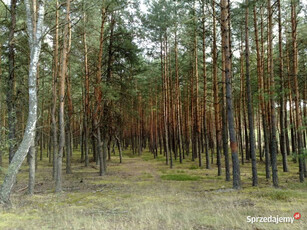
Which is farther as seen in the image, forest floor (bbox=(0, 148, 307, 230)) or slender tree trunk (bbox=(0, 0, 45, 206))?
slender tree trunk (bbox=(0, 0, 45, 206))

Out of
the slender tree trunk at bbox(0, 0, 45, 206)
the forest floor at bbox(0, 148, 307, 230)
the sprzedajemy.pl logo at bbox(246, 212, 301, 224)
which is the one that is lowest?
the forest floor at bbox(0, 148, 307, 230)

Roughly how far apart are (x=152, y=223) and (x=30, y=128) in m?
5.95

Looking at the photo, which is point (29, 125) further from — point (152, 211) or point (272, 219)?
point (272, 219)

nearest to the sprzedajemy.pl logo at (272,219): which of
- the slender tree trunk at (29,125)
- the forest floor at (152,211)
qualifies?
the forest floor at (152,211)

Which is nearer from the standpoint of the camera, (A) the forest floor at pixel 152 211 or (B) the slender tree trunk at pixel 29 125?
(A) the forest floor at pixel 152 211

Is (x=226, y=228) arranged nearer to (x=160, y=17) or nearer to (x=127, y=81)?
(x=127, y=81)

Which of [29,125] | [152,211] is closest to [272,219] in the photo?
[152,211]

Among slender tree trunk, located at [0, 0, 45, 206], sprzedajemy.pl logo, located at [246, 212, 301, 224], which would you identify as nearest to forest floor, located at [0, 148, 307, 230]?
sprzedajemy.pl logo, located at [246, 212, 301, 224]

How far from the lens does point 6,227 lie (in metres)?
5.89

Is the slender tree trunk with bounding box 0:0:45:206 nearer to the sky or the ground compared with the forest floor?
nearer to the sky

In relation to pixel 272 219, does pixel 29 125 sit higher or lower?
higher

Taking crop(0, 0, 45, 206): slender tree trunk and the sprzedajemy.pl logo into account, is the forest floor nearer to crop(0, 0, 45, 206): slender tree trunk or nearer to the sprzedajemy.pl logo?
the sprzedajemy.pl logo

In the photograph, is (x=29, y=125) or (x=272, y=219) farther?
(x=29, y=125)

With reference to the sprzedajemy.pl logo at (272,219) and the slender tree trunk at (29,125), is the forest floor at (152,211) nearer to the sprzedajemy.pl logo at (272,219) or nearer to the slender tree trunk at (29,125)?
the sprzedajemy.pl logo at (272,219)
